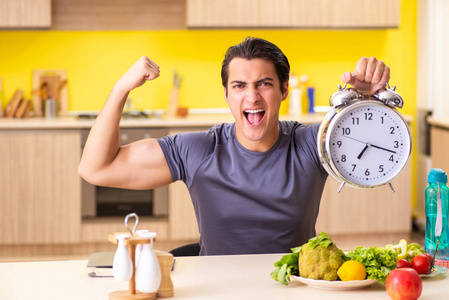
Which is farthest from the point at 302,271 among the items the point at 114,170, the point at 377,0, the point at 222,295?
the point at 377,0

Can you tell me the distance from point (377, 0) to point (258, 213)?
10.6ft

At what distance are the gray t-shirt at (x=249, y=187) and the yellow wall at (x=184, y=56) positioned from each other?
2.97m

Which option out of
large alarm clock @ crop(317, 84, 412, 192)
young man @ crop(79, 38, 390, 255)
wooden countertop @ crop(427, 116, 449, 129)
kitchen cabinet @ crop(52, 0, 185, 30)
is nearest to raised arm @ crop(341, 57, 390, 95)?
young man @ crop(79, 38, 390, 255)

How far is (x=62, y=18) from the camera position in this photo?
16.7 ft

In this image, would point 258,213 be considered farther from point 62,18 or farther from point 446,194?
point 62,18

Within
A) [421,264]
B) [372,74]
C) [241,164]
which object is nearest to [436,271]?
[421,264]

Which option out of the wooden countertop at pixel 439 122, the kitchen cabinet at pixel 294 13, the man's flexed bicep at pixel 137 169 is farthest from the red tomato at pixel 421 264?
the kitchen cabinet at pixel 294 13

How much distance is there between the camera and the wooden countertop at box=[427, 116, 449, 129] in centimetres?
485

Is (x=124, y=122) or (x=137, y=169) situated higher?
(x=124, y=122)

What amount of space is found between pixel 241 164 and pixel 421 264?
69 centimetres

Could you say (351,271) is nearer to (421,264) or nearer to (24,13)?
(421,264)

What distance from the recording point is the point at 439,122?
4949 millimetres

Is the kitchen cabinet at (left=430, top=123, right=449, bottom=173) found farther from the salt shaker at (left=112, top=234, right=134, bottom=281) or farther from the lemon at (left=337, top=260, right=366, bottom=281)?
the salt shaker at (left=112, top=234, right=134, bottom=281)

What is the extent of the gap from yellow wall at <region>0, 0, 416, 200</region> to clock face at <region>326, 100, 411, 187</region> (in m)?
3.40
